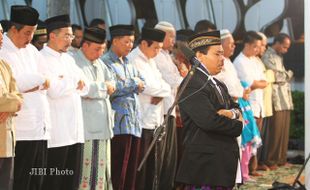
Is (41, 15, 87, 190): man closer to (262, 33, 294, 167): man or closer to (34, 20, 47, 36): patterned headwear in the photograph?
(34, 20, 47, 36): patterned headwear

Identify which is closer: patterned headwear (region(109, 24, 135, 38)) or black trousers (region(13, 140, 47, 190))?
black trousers (region(13, 140, 47, 190))

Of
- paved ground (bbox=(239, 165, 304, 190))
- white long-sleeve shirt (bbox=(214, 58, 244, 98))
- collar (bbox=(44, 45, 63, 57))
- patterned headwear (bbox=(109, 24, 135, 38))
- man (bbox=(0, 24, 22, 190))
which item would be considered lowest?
paved ground (bbox=(239, 165, 304, 190))

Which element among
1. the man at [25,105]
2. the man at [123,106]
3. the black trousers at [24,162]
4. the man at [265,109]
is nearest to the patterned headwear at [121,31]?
the man at [123,106]

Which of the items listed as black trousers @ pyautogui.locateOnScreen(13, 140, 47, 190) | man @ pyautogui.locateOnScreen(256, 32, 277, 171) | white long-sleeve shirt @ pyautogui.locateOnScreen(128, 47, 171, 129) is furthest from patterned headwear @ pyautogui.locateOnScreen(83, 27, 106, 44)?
man @ pyautogui.locateOnScreen(256, 32, 277, 171)

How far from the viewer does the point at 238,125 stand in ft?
18.2

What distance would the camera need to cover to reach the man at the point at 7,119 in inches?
224

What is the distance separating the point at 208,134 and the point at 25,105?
1.69 meters

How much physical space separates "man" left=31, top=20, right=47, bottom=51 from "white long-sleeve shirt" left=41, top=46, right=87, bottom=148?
340mm

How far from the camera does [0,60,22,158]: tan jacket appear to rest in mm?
5676

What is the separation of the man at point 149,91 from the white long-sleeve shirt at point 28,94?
5.44 ft

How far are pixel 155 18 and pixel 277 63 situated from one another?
2547 millimetres

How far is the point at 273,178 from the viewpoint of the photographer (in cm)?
1006

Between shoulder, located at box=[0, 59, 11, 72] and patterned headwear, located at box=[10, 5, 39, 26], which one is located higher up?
Answer: patterned headwear, located at box=[10, 5, 39, 26]

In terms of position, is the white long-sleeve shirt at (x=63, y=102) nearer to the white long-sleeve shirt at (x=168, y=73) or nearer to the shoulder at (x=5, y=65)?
the shoulder at (x=5, y=65)
